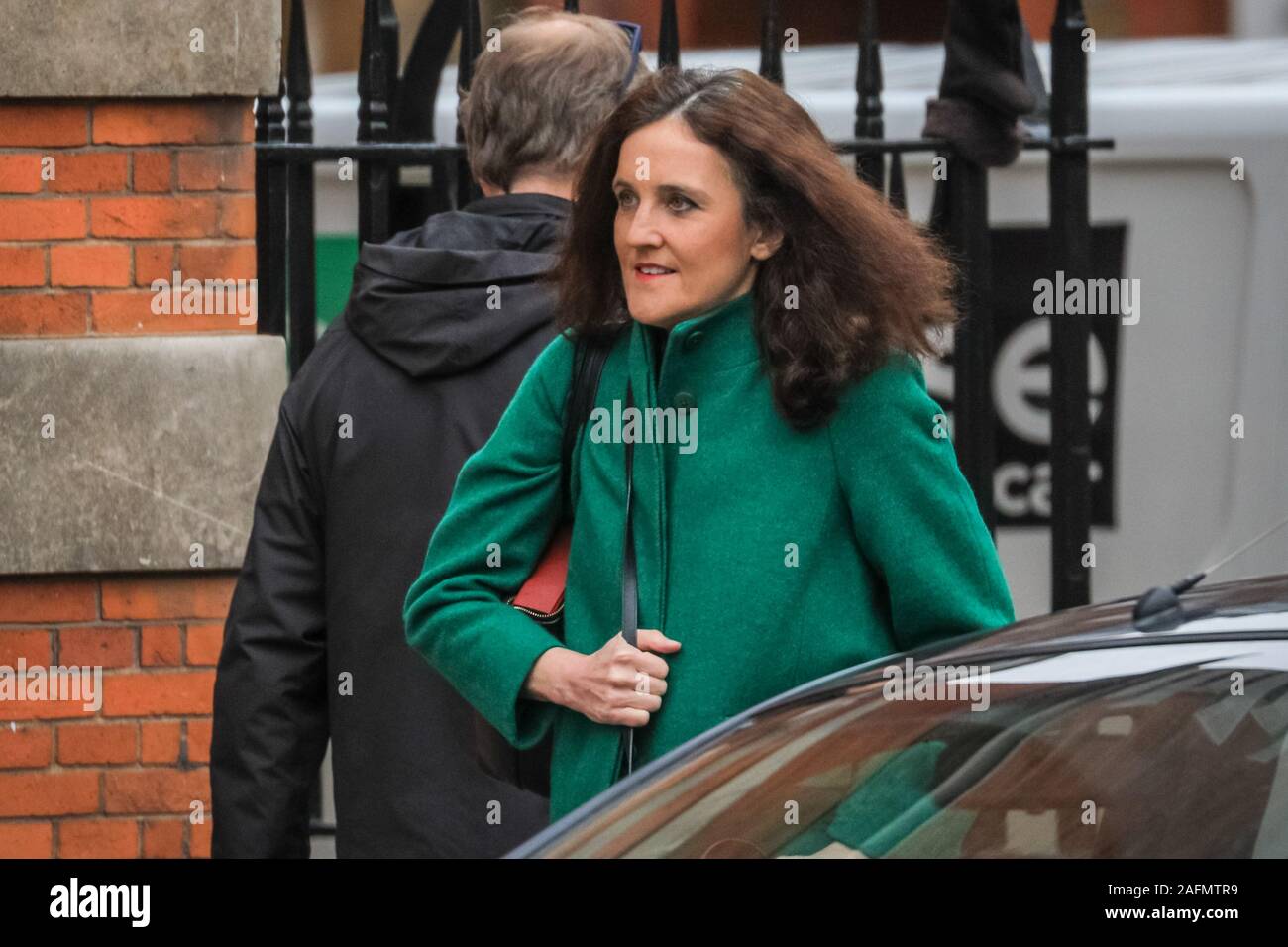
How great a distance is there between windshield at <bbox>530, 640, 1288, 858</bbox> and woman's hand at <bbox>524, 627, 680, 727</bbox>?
0.16 metres

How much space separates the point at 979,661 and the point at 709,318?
546 mm

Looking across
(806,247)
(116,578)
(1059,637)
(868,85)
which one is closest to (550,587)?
(806,247)

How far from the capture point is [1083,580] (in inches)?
191

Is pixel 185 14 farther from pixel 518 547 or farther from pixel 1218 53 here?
pixel 1218 53

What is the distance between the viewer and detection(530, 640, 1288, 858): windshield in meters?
1.98

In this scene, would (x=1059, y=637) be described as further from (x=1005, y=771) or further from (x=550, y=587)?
(x=550, y=587)

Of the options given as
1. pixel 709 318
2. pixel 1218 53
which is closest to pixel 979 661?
pixel 709 318

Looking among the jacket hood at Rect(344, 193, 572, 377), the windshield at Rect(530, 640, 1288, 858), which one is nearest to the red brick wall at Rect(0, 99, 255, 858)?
the jacket hood at Rect(344, 193, 572, 377)

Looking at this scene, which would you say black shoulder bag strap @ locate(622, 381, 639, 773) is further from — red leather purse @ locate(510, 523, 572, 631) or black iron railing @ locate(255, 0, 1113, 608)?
black iron railing @ locate(255, 0, 1113, 608)

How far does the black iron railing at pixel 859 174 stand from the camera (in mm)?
4508

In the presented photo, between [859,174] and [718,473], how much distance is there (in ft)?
7.89

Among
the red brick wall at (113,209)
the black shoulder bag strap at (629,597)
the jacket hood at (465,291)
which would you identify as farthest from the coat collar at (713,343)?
the red brick wall at (113,209)

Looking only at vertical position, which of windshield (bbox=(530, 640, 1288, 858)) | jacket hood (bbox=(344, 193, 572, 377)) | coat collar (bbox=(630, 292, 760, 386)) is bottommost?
windshield (bbox=(530, 640, 1288, 858))

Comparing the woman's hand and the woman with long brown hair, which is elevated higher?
the woman with long brown hair
